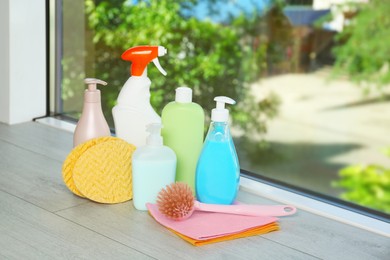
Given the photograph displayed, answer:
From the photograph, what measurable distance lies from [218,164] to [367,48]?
201 centimetres

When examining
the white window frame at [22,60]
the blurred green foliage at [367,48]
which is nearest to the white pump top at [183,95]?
the white window frame at [22,60]

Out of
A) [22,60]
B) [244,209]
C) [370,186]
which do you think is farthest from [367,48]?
[244,209]

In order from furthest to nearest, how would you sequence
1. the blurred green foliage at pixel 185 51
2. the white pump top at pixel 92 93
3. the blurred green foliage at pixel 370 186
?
the blurred green foliage at pixel 370 186 → the blurred green foliage at pixel 185 51 → the white pump top at pixel 92 93

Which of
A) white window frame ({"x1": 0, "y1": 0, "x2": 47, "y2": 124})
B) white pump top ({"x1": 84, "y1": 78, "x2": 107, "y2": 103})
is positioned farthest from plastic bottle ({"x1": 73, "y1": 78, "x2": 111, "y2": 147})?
white window frame ({"x1": 0, "y1": 0, "x2": 47, "y2": 124})

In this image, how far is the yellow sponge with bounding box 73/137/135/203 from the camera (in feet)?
3.96

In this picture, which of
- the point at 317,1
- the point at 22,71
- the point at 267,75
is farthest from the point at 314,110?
the point at 22,71

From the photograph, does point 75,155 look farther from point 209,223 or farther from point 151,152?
point 209,223

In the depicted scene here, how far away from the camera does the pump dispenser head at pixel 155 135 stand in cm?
117

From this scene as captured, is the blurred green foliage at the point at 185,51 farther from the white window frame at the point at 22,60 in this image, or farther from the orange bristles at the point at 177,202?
the orange bristles at the point at 177,202

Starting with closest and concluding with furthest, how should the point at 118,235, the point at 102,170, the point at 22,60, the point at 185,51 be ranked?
1. the point at 118,235
2. the point at 102,170
3. the point at 22,60
4. the point at 185,51

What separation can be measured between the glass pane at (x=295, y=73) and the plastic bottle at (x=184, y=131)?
1427 millimetres

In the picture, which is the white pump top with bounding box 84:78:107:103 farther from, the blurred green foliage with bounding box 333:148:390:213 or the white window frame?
the blurred green foliage with bounding box 333:148:390:213

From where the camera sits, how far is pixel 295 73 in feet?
10.4

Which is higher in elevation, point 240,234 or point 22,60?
point 22,60
